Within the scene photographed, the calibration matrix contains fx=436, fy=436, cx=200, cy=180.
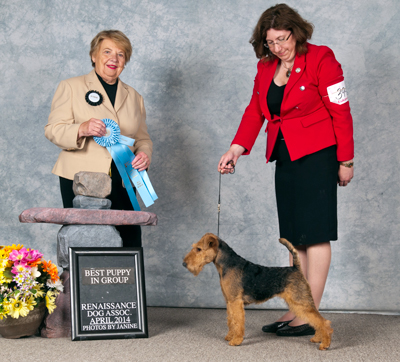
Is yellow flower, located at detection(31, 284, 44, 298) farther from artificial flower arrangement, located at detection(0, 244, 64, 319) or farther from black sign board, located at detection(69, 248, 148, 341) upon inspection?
black sign board, located at detection(69, 248, 148, 341)

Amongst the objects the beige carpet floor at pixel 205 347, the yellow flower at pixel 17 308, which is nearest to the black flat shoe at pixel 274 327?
the beige carpet floor at pixel 205 347

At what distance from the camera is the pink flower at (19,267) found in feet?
6.00

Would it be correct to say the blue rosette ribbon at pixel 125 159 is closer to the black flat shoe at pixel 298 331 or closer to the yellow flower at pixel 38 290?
the yellow flower at pixel 38 290

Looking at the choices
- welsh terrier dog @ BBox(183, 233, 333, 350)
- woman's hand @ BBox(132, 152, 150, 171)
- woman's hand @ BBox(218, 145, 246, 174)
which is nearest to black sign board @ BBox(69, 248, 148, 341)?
welsh terrier dog @ BBox(183, 233, 333, 350)

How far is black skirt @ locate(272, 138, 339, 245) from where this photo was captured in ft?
6.15

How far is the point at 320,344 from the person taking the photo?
5.59 ft

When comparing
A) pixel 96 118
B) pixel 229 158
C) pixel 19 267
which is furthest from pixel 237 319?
pixel 96 118

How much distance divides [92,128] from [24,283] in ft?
2.45

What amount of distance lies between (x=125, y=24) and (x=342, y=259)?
2.19m

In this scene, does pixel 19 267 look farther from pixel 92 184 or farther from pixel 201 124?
pixel 201 124

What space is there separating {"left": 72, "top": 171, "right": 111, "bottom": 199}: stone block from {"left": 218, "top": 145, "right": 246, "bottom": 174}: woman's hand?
532 millimetres

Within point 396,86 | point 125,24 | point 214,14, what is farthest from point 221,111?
point 396,86

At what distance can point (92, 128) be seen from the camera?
2049 millimetres

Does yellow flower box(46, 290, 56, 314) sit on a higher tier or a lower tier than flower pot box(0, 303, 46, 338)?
higher
